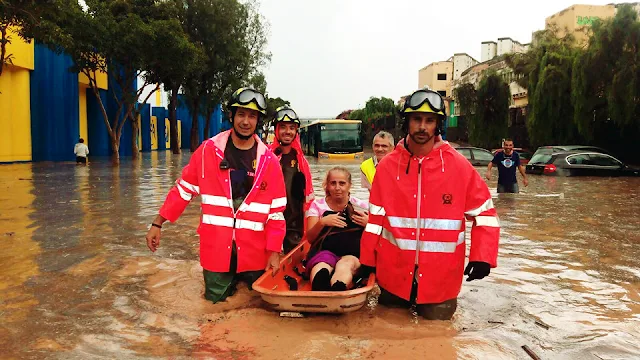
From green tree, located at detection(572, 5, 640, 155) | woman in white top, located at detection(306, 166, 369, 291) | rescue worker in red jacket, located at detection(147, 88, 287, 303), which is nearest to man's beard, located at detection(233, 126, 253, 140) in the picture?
rescue worker in red jacket, located at detection(147, 88, 287, 303)

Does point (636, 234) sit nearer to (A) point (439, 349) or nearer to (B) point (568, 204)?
(B) point (568, 204)

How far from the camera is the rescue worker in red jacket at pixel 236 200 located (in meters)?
4.52

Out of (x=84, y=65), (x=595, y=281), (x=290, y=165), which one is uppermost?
(x=84, y=65)

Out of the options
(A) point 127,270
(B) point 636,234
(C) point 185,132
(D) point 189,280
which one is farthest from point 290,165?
(C) point 185,132

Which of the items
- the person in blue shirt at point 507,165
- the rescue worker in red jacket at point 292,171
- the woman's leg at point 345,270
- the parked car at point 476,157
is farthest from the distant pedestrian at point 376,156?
the parked car at point 476,157

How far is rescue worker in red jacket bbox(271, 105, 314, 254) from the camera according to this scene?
19.3ft

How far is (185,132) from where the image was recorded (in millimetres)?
65125

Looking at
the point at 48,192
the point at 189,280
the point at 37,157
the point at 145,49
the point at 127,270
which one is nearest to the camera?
the point at 189,280

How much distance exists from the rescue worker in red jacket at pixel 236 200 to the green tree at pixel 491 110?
3270 cm

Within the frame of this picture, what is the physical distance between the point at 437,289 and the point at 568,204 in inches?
381

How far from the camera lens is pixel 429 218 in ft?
13.6

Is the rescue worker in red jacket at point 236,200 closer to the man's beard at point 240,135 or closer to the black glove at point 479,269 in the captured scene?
the man's beard at point 240,135

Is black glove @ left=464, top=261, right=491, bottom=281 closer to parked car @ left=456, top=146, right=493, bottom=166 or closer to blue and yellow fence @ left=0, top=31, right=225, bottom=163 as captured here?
parked car @ left=456, top=146, right=493, bottom=166

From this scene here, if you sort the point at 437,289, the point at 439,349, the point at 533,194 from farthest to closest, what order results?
the point at 533,194
the point at 437,289
the point at 439,349
